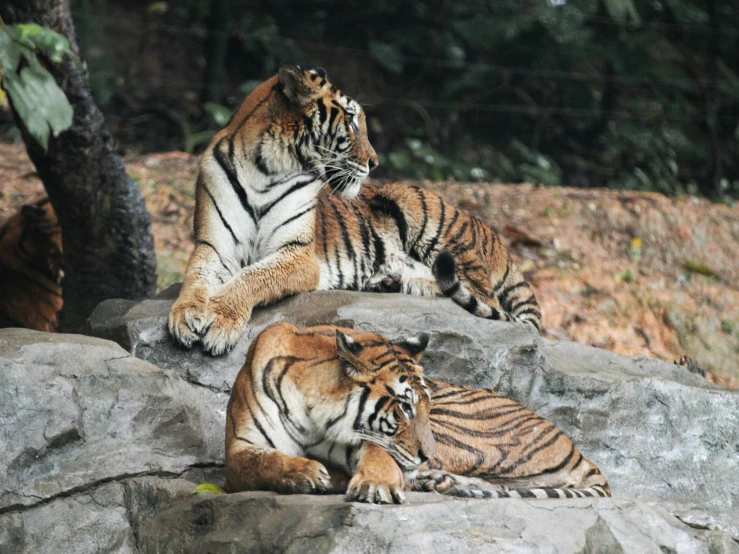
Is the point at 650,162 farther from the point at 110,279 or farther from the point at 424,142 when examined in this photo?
the point at 110,279

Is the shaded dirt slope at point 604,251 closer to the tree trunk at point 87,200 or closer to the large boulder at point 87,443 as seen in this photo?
the tree trunk at point 87,200

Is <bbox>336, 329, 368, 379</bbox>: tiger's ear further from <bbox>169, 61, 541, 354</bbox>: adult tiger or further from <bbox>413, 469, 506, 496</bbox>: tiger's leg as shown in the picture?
<bbox>169, 61, 541, 354</bbox>: adult tiger

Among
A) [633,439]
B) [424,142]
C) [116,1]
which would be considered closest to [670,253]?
[424,142]

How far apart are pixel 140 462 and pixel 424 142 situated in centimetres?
911

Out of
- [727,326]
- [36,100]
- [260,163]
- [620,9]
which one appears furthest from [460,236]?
[620,9]

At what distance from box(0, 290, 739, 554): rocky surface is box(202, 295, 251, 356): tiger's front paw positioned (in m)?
0.07

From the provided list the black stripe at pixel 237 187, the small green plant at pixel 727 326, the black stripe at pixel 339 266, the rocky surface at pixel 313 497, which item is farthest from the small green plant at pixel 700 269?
the black stripe at pixel 237 187

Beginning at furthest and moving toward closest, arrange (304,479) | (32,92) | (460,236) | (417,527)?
(460,236) < (32,92) < (304,479) < (417,527)

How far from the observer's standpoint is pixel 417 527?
10.8 ft

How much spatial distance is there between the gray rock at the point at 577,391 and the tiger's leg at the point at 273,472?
46.4 inches

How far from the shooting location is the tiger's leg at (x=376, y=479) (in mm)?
3410

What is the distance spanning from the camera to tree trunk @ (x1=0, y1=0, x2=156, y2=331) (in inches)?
243

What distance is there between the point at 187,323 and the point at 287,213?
102 centimetres

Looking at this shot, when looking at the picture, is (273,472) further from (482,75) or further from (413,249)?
(482,75)
